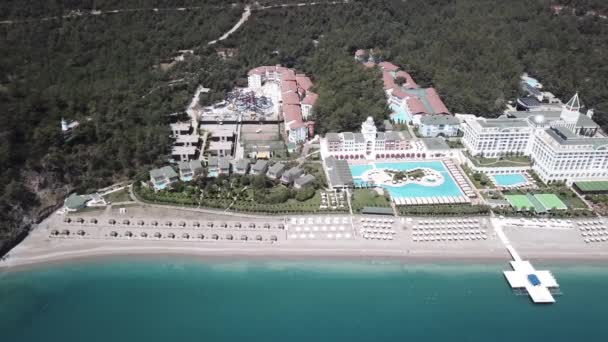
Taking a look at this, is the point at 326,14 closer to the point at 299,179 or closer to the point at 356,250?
the point at 299,179

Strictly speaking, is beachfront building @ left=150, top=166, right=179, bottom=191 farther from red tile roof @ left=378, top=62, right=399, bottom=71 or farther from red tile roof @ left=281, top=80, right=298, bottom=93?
red tile roof @ left=378, top=62, right=399, bottom=71

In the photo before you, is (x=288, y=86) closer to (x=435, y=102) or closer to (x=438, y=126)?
(x=435, y=102)

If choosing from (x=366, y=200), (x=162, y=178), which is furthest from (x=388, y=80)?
(x=162, y=178)

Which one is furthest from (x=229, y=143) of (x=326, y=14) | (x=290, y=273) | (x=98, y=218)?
(x=326, y=14)

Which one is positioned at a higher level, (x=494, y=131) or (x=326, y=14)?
(x=326, y=14)

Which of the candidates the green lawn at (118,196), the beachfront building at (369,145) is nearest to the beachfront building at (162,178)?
the green lawn at (118,196)

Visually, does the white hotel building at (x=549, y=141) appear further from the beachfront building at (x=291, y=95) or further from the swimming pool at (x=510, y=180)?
the beachfront building at (x=291, y=95)
